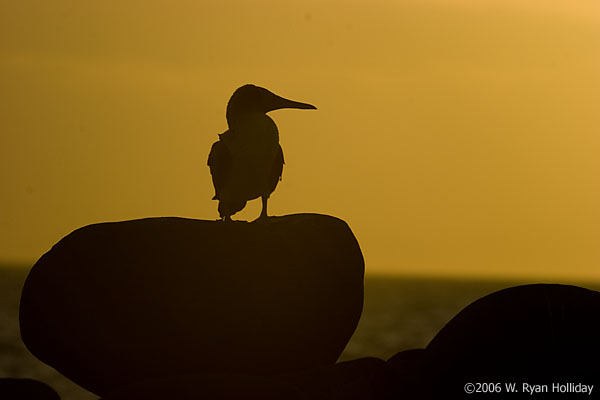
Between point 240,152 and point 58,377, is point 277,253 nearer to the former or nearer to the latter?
point 240,152

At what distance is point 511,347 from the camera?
23.0 feet

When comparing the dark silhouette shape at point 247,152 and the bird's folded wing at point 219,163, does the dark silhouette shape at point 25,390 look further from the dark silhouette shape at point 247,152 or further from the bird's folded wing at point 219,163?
the bird's folded wing at point 219,163

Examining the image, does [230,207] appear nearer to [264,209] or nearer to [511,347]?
[264,209]

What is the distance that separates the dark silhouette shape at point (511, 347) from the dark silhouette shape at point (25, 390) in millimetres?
2464

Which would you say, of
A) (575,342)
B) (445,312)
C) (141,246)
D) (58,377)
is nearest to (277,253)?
(141,246)

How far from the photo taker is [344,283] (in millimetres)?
8062

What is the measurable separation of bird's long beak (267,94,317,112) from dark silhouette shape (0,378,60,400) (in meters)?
2.87

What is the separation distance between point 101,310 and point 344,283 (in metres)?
1.83

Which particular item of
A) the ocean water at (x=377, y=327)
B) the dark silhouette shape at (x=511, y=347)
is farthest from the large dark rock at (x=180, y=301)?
the ocean water at (x=377, y=327)

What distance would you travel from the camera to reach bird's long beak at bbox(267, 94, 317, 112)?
8742 millimetres

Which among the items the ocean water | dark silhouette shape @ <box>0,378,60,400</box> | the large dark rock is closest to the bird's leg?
the large dark rock

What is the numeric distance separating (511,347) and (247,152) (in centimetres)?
288

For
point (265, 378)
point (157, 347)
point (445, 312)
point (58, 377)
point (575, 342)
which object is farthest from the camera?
point (445, 312)

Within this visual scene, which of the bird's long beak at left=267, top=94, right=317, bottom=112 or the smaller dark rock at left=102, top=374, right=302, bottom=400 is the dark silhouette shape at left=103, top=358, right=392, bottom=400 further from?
the bird's long beak at left=267, top=94, right=317, bottom=112
